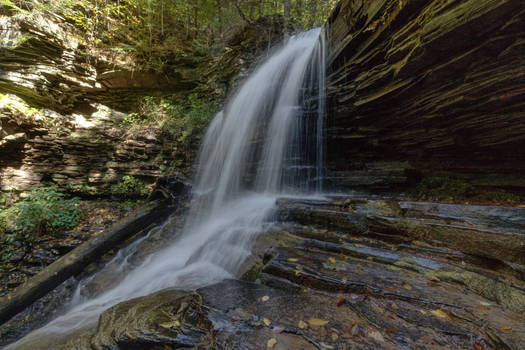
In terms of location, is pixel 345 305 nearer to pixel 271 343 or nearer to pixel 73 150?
pixel 271 343

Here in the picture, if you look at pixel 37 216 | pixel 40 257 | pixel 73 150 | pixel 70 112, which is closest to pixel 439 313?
pixel 40 257

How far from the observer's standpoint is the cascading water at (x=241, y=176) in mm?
3621

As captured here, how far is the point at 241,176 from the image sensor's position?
731 cm

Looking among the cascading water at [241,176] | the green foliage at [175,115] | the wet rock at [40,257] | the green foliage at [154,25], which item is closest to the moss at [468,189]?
the cascading water at [241,176]

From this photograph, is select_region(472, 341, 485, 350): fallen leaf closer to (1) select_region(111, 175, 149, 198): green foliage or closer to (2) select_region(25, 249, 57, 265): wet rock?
(2) select_region(25, 249, 57, 265): wet rock

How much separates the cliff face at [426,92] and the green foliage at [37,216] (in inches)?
315

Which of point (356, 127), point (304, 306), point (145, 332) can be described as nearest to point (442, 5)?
point (356, 127)

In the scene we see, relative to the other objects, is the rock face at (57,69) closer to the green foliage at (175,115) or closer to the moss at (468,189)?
the green foliage at (175,115)

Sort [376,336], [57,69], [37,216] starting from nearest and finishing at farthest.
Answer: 1. [376,336]
2. [37,216]
3. [57,69]

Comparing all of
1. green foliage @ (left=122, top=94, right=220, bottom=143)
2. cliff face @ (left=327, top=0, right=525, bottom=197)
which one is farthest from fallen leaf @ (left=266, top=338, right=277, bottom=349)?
green foliage @ (left=122, top=94, right=220, bottom=143)

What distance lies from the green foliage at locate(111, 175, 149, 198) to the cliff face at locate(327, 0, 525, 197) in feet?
22.8

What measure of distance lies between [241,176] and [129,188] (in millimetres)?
4282

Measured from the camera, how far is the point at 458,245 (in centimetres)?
276

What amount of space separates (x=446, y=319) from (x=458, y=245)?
1.46m
